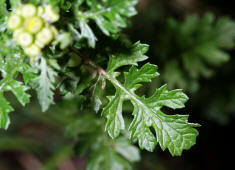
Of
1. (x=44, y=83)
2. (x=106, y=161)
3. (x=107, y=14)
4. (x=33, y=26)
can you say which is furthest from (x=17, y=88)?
(x=106, y=161)

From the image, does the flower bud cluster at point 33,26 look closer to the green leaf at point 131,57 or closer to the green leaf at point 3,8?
the green leaf at point 3,8

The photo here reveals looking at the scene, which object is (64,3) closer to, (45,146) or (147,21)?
(147,21)

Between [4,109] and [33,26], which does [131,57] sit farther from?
[4,109]

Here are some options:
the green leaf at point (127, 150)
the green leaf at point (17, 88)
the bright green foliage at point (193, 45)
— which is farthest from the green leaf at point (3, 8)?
the bright green foliage at point (193, 45)

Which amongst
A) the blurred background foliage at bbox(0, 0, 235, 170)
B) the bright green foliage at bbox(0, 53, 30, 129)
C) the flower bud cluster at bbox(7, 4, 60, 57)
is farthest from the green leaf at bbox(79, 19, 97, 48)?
the blurred background foliage at bbox(0, 0, 235, 170)

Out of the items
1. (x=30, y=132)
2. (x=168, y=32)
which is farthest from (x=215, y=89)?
(x=30, y=132)

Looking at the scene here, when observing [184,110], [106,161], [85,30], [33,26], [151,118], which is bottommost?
[184,110]
